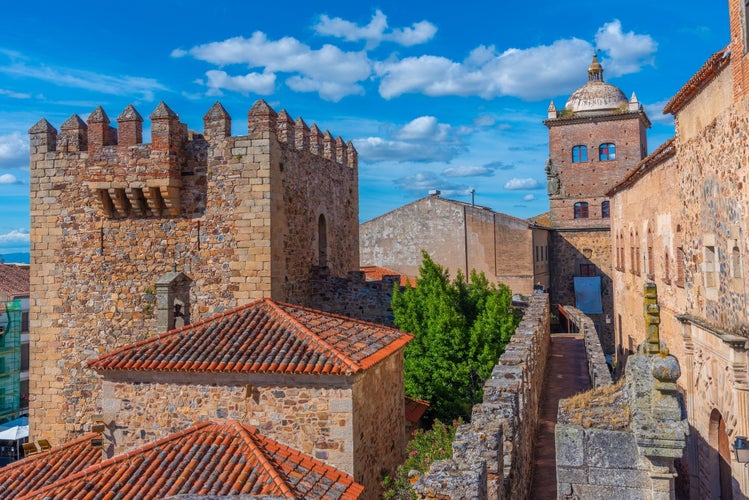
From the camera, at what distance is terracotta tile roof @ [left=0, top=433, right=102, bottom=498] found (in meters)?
9.77

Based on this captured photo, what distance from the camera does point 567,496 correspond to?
14.5 ft

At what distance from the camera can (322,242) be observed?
657 inches

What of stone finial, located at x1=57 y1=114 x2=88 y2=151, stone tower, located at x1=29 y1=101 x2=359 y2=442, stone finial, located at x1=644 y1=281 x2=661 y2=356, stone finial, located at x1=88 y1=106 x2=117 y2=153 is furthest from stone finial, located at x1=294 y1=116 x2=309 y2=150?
stone finial, located at x1=644 y1=281 x2=661 y2=356


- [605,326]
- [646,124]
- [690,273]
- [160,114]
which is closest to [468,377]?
[690,273]

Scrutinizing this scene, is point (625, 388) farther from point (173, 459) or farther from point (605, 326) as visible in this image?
point (605, 326)

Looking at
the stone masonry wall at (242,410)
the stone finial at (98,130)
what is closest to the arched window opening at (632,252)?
the stone masonry wall at (242,410)

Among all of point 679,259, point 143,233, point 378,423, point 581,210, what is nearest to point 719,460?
point 679,259

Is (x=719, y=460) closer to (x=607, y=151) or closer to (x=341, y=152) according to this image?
(x=341, y=152)

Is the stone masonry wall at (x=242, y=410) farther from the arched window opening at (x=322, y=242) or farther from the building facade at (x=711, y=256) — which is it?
the arched window opening at (x=322, y=242)

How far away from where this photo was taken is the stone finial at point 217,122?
533 inches

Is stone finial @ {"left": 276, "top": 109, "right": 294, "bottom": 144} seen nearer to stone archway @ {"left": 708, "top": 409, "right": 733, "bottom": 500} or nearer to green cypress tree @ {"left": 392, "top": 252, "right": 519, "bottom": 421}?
green cypress tree @ {"left": 392, "top": 252, "right": 519, "bottom": 421}

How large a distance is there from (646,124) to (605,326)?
12102mm

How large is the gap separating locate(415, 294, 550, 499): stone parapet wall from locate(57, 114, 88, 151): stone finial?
10311 millimetres

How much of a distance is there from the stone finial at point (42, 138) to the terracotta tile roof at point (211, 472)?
829cm
